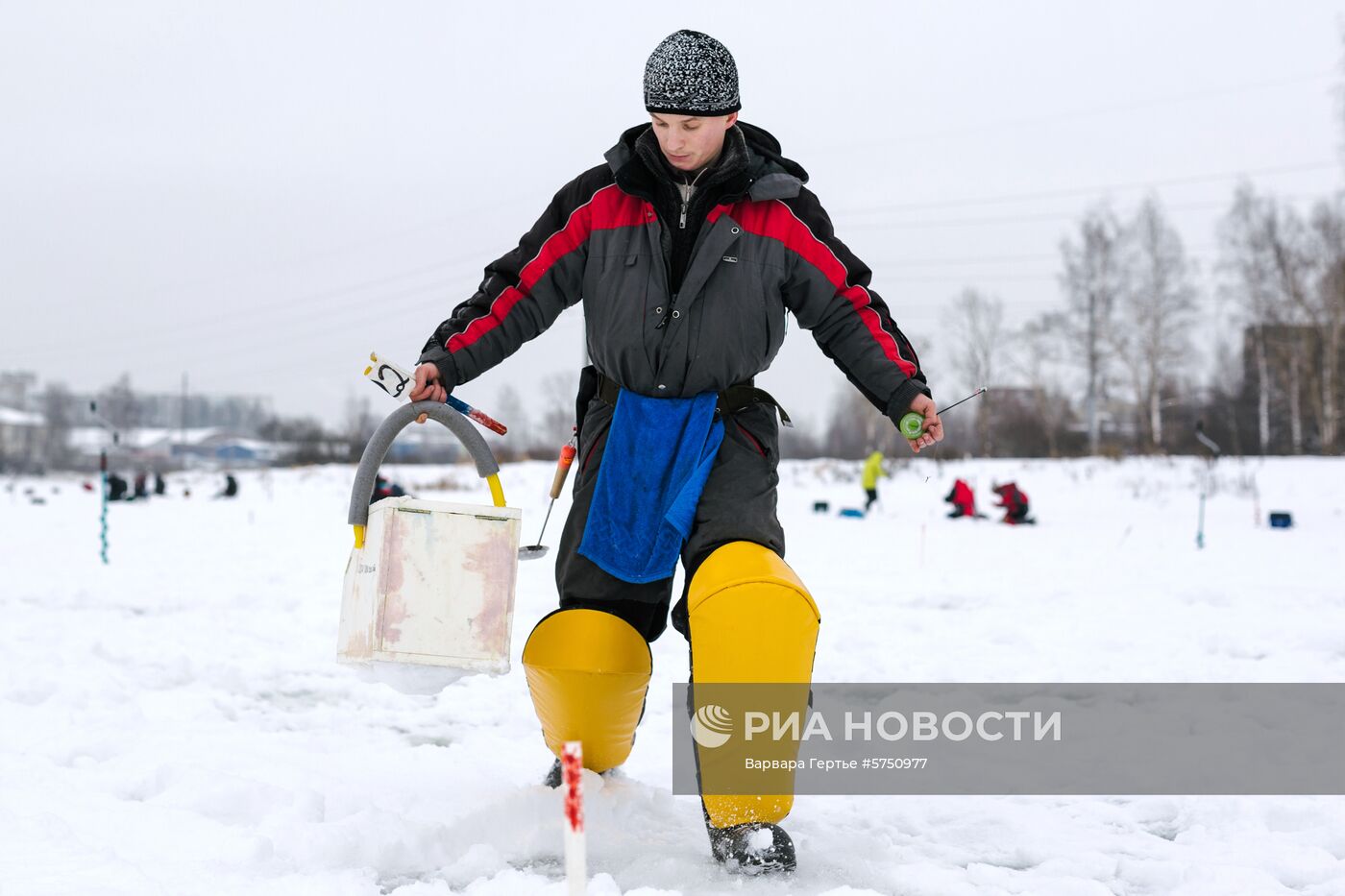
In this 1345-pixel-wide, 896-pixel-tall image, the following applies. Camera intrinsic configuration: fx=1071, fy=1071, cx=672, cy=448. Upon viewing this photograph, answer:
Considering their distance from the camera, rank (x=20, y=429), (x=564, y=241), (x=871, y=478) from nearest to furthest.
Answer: (x=564, y=241), (x=871, y=478), (x=20, y=429)

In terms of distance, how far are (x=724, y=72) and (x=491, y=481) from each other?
3.66ft

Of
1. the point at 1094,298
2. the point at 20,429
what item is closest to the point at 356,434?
the point at 1094,298

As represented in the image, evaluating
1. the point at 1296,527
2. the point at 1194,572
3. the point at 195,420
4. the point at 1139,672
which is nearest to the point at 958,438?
the point at 1296,527

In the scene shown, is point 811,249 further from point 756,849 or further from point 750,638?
point 756,849

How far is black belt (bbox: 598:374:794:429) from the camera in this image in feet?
8.40

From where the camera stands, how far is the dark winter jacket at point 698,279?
2473mm

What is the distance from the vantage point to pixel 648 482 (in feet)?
8.35

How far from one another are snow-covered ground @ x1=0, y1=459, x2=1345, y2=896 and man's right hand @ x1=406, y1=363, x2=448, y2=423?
1.00 meters

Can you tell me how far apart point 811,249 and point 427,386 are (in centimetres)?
98

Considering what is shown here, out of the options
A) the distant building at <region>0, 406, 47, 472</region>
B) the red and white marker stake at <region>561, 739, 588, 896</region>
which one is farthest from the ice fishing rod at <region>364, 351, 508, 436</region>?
the distant building at <region>0, 406, 47, 472</region>

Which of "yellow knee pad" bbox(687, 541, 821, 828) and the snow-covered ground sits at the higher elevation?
"yellow knee pad" bbox(687, 541, 821, 828)

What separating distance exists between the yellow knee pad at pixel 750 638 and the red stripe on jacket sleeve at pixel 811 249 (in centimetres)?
65

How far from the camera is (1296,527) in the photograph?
11289mm

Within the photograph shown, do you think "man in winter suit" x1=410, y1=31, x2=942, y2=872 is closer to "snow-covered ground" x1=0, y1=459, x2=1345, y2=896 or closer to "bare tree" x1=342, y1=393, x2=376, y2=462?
"snow-covered ground" x1=0, y1=459, x2=1345, y2=896
